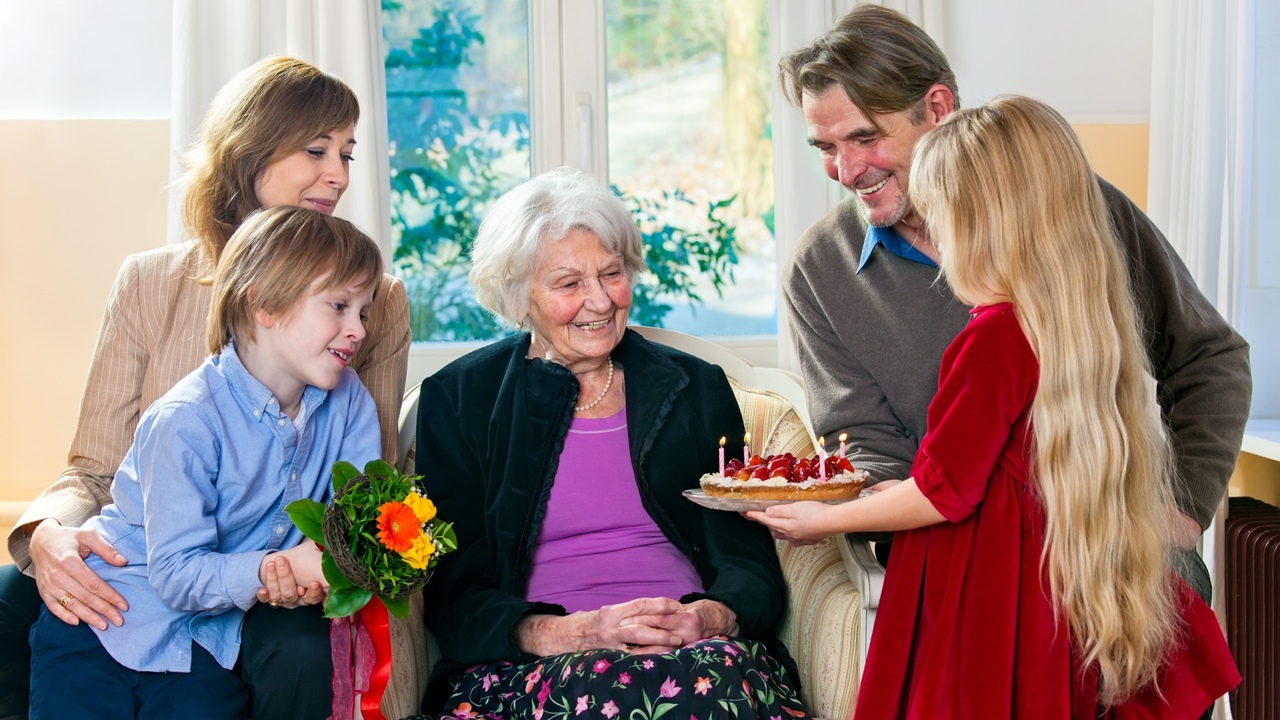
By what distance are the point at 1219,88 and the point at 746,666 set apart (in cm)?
234

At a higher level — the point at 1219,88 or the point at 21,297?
the point at 1219,88

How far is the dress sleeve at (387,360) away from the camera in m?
2.44

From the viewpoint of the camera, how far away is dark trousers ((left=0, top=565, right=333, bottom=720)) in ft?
6.23

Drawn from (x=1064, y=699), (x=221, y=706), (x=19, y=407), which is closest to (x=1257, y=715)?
(x=1064, y=699)

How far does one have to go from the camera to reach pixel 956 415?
1.83m

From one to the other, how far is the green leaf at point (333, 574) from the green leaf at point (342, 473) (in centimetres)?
13

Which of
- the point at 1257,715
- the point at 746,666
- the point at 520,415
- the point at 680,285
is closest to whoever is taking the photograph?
the point at 746,666

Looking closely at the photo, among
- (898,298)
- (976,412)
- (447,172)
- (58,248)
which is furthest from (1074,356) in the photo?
(58,248)

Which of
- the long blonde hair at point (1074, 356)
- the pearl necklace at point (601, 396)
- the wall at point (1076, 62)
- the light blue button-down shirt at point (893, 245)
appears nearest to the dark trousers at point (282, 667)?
the pearl necklace at point (601, 396)

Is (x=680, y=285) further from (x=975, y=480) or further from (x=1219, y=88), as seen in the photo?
(x=975, y=480)

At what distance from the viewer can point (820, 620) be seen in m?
2.24

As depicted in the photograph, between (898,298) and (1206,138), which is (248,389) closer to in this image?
(898,298)

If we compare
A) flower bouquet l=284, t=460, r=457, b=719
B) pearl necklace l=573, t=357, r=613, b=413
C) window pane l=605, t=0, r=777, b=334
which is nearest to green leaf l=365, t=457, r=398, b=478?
flower bouquet l=284, t=460, r=457, b=719

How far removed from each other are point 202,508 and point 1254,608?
2.64 m
